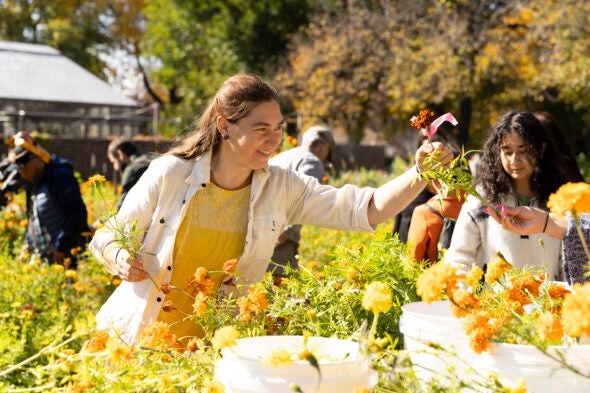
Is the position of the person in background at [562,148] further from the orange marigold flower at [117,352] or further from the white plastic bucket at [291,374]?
the orange marigold flower at [117,352]

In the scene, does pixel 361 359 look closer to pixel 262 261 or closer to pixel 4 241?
pixel 262 261

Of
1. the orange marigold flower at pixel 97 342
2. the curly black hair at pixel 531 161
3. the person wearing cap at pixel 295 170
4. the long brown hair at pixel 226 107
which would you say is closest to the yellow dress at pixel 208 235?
the long brown hair at pixel 226 107

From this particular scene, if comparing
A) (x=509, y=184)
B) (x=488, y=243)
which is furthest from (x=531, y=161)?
(x=488, y=243)

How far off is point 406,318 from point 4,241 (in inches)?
198

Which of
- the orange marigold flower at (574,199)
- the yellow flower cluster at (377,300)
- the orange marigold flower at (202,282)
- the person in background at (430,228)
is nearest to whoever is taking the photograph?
the orange marigold flower at (574,199)

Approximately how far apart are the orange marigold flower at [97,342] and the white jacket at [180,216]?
0.80 m

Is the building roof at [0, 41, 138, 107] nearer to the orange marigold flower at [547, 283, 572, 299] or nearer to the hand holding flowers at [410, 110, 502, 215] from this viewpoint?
the hand holding flowers at [410, 110, 502, 215]

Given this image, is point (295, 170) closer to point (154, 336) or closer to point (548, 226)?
point (548, 226)

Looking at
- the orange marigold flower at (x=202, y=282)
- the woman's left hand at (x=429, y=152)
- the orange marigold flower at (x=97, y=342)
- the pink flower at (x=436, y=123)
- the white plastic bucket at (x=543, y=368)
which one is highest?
the pink flower at (x=436, y=123)

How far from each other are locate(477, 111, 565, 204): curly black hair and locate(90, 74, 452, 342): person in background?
840mm

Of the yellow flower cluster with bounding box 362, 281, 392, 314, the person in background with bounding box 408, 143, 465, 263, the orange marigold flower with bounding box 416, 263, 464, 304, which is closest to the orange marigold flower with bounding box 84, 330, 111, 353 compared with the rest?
the yellow flower cluster with bounding box 362, 281, 392, 314

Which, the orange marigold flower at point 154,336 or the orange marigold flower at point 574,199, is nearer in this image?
the orange marigold flower at point 574,199

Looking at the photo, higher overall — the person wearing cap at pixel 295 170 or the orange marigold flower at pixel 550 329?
the orange marigold flower at pixel 550 329

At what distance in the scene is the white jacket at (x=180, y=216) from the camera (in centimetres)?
230
